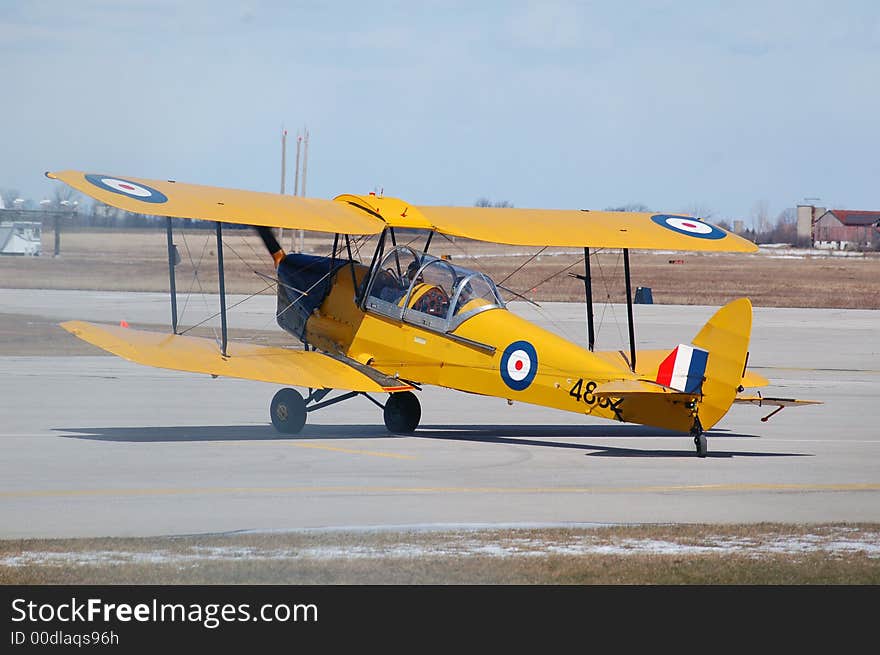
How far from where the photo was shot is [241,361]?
52.4 ft

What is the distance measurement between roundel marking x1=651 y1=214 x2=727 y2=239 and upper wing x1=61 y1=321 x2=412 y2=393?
4.94m

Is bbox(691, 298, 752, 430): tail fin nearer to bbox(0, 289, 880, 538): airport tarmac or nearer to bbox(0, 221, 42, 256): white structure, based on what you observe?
bbox(0, 289, 880, 538): airport tarmac

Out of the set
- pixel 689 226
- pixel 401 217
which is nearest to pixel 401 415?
pixel 401 217

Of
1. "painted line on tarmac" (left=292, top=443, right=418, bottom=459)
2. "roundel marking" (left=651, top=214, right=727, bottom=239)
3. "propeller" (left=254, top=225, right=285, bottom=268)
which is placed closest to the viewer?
"painted line on tarmac" (left=292, top=443, right=418, bottom=459)

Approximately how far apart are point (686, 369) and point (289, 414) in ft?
15.7

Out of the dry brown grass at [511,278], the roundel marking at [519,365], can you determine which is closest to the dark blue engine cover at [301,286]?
the roundel marking at [519,365]

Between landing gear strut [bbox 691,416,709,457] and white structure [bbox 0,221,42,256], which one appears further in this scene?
white structure [bbox 0,221,42,256]

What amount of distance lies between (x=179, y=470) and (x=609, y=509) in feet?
14.0

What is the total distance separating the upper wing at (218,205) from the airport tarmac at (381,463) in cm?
253

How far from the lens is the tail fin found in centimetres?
1412

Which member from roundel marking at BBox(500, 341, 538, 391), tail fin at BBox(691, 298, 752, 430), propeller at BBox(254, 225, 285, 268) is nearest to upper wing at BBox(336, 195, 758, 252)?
propeller at BBox(254, 225, 285, 268)

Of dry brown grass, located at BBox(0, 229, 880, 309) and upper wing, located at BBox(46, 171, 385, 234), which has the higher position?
dry brown grass, located at BBox(0, 229, 880, 309)
